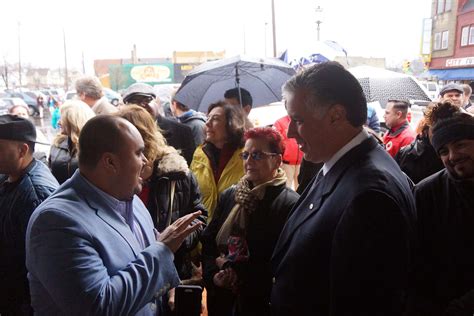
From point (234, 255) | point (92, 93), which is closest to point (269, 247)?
point (234, 255)

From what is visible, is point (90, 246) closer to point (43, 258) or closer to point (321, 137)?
point (43, 258)

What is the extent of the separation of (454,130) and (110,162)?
6.36 feet

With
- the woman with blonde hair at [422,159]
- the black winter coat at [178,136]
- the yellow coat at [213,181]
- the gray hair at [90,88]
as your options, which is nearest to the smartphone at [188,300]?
the yellow coat at [213,181]

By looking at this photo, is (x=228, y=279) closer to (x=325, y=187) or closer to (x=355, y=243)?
(x=325, y=187)

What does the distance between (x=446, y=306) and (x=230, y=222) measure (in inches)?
52.1

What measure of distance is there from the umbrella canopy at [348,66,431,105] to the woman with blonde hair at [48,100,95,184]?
2.53 m

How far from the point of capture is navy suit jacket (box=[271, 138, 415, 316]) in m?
1.28

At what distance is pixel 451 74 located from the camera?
71.9 feet

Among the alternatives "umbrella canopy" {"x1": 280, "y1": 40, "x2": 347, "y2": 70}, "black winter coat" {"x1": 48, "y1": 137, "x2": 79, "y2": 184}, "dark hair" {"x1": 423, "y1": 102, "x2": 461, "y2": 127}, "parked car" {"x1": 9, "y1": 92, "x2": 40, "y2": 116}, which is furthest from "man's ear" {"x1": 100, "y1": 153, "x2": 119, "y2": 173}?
"parked car" {"x1": 9, "y1": 92, "x2": 40, "y2": 116}

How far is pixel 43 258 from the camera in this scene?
1354 mm

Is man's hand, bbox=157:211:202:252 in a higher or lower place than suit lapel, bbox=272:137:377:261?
lower

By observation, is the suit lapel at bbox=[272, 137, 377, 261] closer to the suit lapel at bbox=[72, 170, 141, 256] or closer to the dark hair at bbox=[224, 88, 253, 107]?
the suit lapel at bbox=[72, 170, 141, 256]

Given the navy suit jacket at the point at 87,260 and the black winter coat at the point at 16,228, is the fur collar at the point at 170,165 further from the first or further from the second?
the navy suit jacket at the point at 87,260

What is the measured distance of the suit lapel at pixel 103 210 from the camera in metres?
1.55
